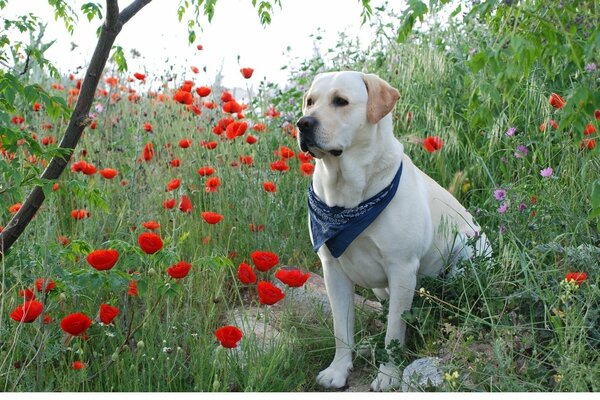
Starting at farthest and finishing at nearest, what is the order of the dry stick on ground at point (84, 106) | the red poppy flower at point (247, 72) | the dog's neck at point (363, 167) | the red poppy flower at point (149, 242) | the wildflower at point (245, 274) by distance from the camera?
1. the red poppy flower at point (247, 72)
2. the dog's neck at point (363, 167)
3. the dry stick on ground at point (84, 106)
4. the wildflower at point (245, 274)
5. the red poppy flower at point (149, 242)

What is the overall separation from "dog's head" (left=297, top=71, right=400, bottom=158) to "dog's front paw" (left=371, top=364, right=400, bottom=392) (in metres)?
1.06

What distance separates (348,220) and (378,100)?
598 millimetres

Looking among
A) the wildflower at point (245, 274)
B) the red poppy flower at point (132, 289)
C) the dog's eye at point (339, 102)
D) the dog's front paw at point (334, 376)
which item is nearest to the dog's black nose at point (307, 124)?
the dog's eye at point (339, 102)

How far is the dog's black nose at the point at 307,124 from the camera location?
11.8ft

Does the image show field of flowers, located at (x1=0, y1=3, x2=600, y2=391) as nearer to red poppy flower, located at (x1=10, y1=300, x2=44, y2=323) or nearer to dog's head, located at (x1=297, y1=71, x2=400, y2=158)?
red poppy flower, located at (x1=10, y1=300, x2=44, y2=323)

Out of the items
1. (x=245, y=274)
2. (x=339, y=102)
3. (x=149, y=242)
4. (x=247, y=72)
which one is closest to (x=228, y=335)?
(x=245, y=274)

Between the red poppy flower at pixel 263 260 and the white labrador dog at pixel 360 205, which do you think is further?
the white labrador dog at pixel 360 205

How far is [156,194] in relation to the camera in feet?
18.3

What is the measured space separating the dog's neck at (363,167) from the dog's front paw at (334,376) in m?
0.80

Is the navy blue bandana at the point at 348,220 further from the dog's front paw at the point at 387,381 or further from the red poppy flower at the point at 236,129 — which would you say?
the red poppy flower at the point at 236,129

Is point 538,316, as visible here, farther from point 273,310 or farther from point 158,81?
point 158,81

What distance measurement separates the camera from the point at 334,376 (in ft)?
12.7

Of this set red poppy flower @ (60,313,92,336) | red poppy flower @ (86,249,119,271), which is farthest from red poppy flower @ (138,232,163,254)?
red poppy flower @ (60,313,92,336)

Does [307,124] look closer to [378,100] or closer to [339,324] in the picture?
[378,100]
